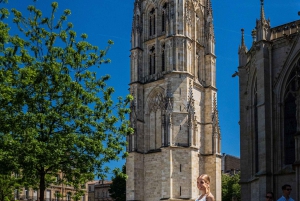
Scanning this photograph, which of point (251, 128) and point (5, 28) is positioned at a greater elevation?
point (5, 28)

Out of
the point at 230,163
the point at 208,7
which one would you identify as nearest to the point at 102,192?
the point at 230,163

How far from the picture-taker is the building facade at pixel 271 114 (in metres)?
29.5

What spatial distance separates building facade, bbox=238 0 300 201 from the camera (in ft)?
96.9

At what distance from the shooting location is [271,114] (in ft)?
99.8

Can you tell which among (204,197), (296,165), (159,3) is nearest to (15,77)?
(296,165)

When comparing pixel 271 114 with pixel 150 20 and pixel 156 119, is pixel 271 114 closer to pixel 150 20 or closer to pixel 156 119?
pixel 156 119

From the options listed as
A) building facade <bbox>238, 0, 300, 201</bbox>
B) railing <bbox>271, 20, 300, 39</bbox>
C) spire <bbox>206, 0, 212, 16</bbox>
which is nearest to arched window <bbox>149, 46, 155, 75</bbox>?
spire <bbox>206, 0, 212, 16</bbox>

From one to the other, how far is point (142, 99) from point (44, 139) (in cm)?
3314

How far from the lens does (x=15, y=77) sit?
24.0 m

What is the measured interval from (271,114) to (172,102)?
76.8 ft

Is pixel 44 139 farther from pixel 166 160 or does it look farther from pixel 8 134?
pixel 166 160

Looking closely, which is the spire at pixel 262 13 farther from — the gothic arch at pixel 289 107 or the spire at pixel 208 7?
the spire at pixel 208 7

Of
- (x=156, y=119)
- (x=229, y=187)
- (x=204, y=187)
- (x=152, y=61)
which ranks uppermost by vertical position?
(x=152, y=61)

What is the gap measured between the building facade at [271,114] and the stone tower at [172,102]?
19.7 meters
